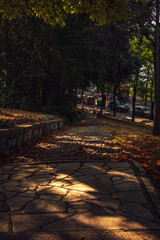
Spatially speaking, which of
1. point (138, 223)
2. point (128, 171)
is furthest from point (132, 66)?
point (138, 223)

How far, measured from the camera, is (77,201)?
11.2ft

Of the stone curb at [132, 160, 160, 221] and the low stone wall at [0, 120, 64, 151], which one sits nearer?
the stone curb at [132, 160, 160, 221]

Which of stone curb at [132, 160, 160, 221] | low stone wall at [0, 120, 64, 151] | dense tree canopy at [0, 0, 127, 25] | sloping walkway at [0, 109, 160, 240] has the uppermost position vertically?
dense tree canopy at [0, 0, 127, 25]

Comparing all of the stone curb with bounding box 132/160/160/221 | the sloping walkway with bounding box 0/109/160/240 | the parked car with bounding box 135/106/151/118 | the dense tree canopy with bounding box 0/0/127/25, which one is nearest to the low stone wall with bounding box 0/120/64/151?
the sloping walkway with bounding box 0/109/160/240

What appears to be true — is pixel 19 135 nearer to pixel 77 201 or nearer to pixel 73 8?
pixel 77 201

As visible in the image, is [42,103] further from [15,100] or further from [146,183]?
[146,183]

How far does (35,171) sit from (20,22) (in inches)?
578

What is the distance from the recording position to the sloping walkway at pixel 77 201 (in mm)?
2662

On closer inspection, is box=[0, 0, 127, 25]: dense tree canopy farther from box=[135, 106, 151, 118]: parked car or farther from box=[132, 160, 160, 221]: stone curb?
box=[135, 106, 151, 118]: parked car

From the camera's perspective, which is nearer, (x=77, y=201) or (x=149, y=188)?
(x=77, y=201)

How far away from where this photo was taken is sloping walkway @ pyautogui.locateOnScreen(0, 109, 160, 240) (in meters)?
2.66

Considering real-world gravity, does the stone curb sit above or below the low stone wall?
below

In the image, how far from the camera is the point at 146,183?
409 centimetres

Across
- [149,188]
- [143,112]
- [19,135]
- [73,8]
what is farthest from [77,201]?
[143,112]
